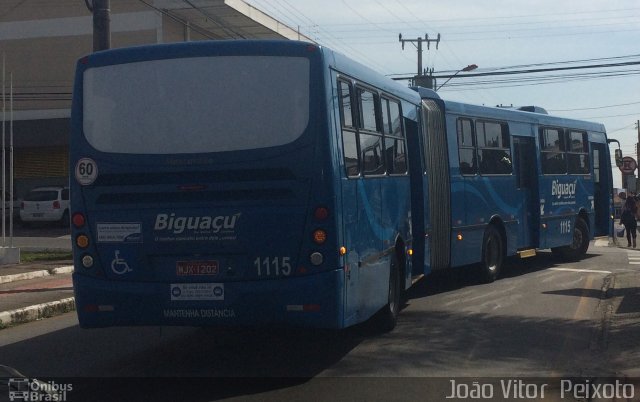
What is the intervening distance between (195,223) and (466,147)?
8.24 m

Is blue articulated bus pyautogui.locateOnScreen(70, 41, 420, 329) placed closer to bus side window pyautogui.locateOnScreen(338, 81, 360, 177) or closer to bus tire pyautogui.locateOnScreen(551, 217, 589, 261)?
bus side window pyautogui.locateOnScreen(338, 81, 360, 177)

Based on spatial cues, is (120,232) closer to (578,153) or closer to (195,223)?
(195,223)

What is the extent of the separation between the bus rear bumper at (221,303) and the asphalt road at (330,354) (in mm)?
594

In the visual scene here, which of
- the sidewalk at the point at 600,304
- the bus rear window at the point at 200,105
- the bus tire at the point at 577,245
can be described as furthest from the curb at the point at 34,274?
the bus tire at the point at 577,245

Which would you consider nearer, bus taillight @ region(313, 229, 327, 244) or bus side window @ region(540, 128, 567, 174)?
bus taillight @ region(313, 229, 327, 244)

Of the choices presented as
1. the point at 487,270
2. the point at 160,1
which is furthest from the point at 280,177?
the point at 160,1

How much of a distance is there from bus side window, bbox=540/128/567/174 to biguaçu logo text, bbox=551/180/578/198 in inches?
10.3

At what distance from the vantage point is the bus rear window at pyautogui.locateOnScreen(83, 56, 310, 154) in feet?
26.5

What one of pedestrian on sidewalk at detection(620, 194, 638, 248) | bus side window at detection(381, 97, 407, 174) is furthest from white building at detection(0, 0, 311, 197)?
bus side window at detection(381, 97, 407, 174)

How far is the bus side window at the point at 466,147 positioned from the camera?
A: 1513 cm

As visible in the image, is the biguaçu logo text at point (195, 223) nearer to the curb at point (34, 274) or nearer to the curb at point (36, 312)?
the curb at point (36, 312)

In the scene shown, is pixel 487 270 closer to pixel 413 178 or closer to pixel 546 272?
pixel 546 272

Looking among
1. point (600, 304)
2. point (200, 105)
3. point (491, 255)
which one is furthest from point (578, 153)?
point (200, 105)

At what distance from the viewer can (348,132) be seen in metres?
8.70
